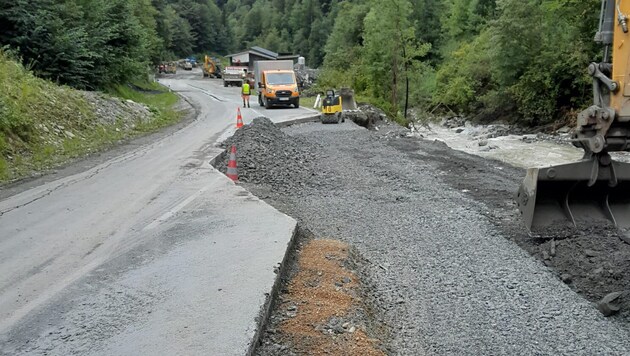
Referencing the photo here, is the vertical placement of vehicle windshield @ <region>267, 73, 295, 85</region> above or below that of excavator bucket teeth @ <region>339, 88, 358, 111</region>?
above

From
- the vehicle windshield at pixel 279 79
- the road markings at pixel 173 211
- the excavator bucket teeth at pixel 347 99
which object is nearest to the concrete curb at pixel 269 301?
the road markings at pixel 173 211

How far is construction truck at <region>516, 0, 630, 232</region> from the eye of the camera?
6664 millimetres

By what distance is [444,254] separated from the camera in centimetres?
716

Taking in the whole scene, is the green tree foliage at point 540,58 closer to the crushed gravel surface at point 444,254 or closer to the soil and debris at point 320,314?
the crushed gravel surface at point 444,254

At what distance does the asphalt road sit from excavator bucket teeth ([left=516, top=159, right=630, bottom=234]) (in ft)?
11.2

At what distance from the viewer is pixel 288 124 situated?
24.4 m

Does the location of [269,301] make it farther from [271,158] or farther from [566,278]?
[271,158]

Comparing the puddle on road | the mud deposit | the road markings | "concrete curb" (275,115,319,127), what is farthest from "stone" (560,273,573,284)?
"concrete curb" (275,115,319,127)

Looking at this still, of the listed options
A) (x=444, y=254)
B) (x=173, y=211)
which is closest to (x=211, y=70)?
(x=173, y=211)

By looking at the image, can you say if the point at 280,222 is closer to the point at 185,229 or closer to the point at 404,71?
the point at 185,229

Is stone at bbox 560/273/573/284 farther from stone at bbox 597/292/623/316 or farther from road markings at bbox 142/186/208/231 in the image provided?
road markings at bbox 142/186/208/231

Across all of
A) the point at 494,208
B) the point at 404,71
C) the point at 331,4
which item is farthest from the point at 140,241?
the point at 331,4

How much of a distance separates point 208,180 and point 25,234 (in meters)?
4.15

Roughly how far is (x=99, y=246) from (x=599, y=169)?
660 cm
